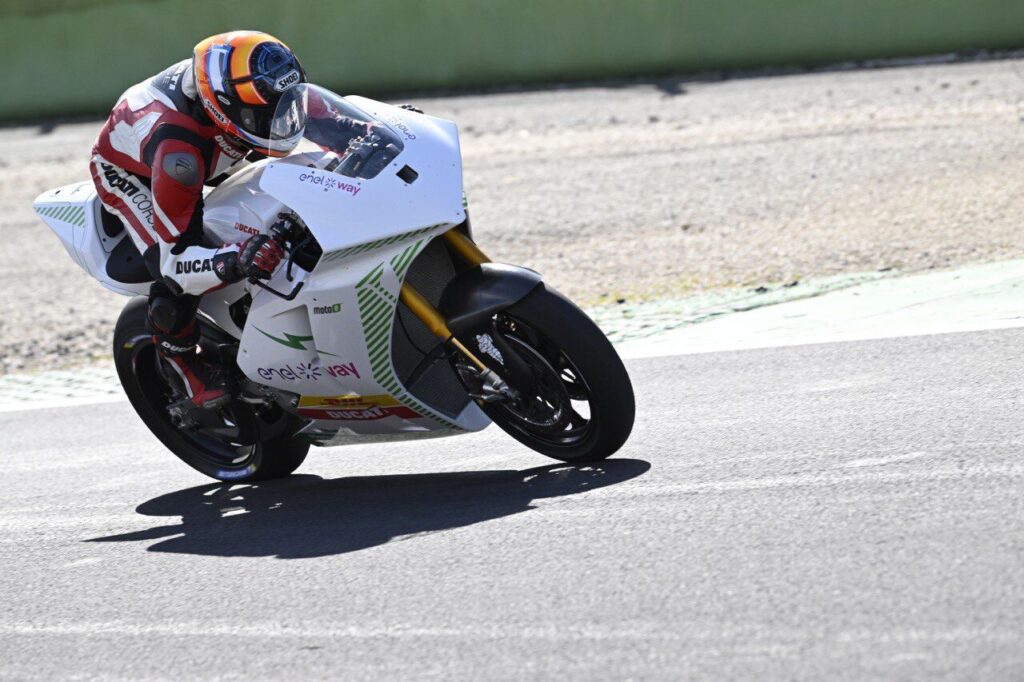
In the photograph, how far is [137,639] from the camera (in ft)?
14.9

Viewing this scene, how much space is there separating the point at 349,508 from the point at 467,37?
50.3 ft

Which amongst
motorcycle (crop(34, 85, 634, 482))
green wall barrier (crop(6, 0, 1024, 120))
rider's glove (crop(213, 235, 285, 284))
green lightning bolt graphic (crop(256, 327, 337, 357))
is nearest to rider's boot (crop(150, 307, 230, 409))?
motorcycle (crop(34, 85, 634, 482))

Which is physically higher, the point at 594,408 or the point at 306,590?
the point at 594,408

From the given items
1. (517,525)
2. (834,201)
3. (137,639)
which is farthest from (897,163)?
(137,639)

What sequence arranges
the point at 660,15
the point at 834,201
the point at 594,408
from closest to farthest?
1. the point at 594,408
2. the point at 834,201
3. the point at 660,15

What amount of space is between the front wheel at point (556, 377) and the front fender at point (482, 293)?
5cm

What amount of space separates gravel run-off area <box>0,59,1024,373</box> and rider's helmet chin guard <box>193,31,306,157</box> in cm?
446

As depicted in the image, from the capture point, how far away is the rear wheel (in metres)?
6.40

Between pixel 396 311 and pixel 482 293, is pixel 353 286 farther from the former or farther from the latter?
pixel 482 293

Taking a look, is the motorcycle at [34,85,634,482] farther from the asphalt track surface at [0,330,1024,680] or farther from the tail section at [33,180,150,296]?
the tail section at [33,180,150,296]

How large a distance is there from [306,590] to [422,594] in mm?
444

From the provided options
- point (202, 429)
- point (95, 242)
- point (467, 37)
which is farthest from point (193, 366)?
point (467, 37)

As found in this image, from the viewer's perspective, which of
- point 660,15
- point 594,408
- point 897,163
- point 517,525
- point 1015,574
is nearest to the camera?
point 1015,574

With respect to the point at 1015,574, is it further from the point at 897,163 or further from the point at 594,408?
the point at 897,163
